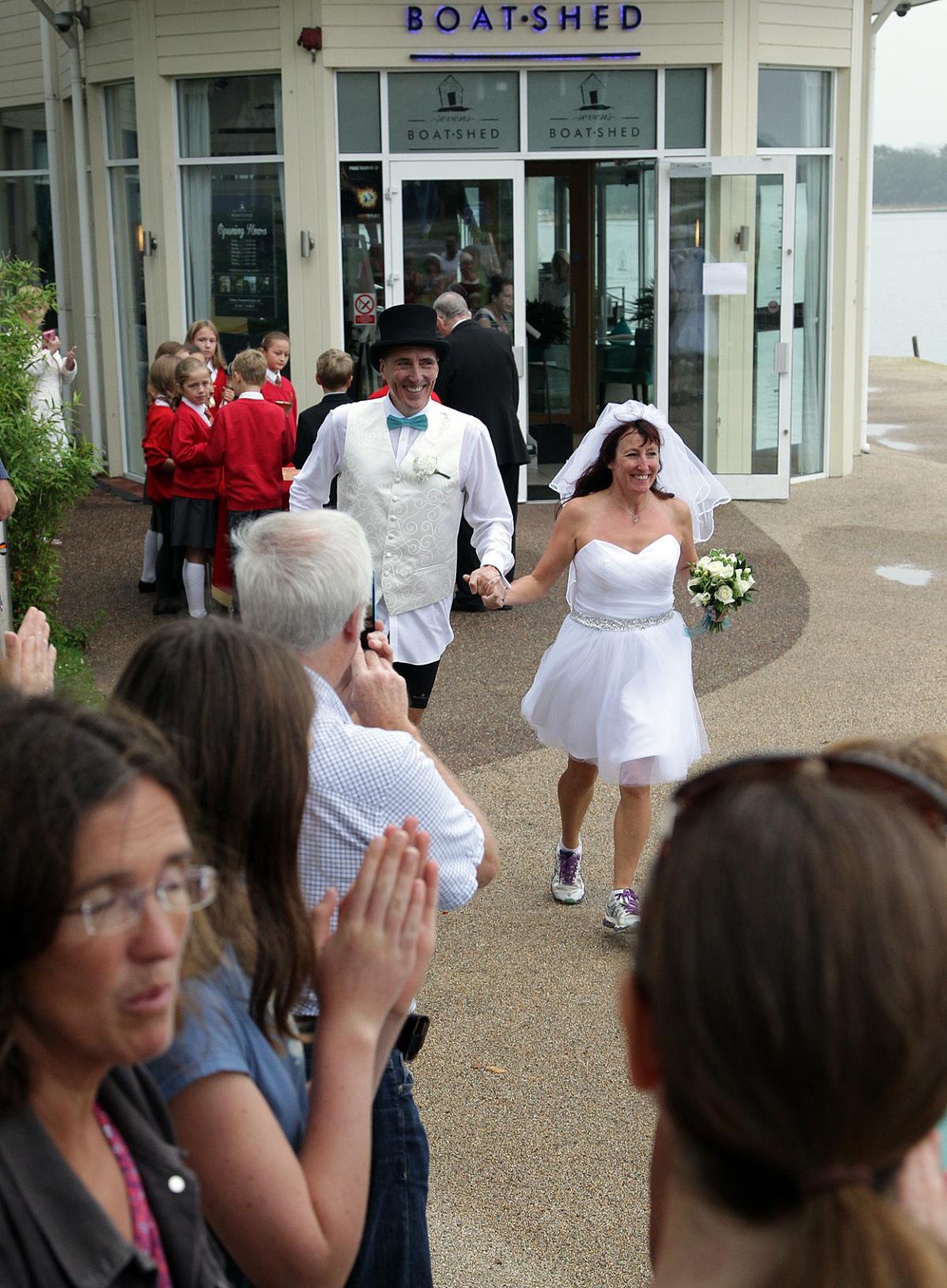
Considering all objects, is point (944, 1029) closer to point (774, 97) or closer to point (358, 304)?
point (358, 304)

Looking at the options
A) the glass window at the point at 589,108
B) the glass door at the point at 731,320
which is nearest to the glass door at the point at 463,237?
the glass window at the point at 589,108

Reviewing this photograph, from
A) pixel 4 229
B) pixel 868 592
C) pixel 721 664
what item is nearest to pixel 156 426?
pixel 721 664

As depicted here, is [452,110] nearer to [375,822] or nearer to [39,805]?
[375,822]

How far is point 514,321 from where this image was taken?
14062mm

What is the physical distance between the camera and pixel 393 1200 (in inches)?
98.7

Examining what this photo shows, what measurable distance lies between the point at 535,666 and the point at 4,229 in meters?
11.9

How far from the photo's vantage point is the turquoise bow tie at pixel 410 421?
6.02 meters

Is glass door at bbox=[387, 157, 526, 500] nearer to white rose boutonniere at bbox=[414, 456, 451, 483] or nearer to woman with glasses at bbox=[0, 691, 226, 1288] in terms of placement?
white rose boutonniere at bbox=[414, 456, 451, 483]

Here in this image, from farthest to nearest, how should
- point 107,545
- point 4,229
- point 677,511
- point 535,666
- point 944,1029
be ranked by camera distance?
point 4,229 → point 107,545 → point 535,666 → point 677,511 → point 944,1029

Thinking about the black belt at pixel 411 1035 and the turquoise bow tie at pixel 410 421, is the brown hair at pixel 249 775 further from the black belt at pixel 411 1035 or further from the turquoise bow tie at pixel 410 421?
the turquoise bow tie at pixel 410 421

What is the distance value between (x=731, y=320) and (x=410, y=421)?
9.06m

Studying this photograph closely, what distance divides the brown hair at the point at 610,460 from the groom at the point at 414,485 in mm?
342

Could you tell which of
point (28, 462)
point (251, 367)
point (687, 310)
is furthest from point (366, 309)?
point (28, 462)

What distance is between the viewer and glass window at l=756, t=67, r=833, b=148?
46.3ft
